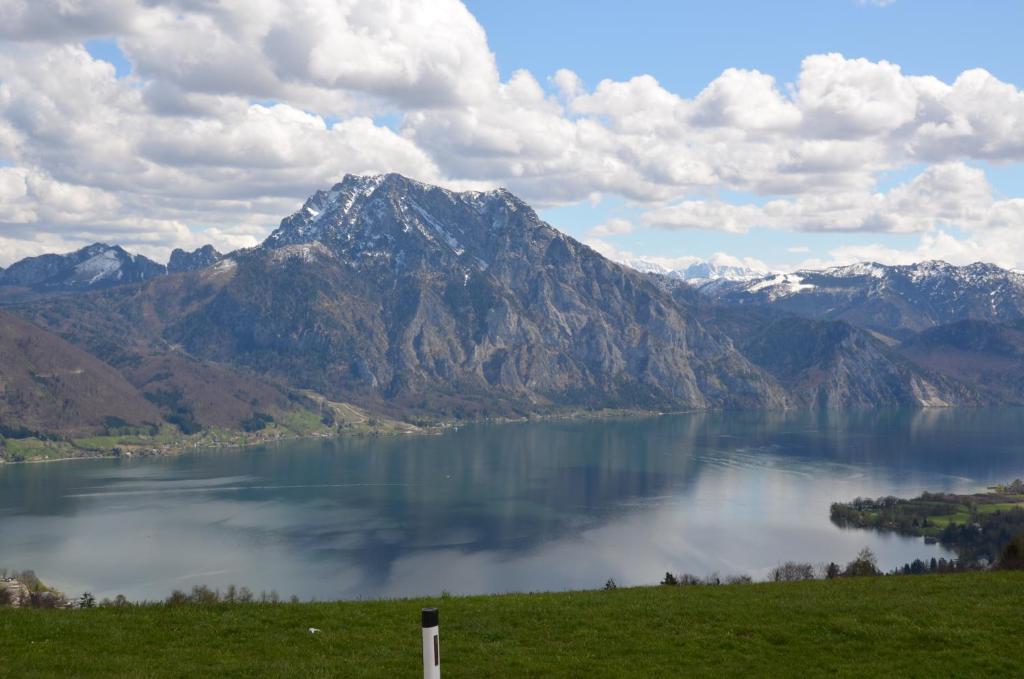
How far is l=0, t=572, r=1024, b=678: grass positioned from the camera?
73.8ft

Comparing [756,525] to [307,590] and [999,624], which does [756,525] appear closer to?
[307,590]

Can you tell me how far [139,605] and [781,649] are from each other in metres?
19.9

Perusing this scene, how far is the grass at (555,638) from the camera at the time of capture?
22500 mm

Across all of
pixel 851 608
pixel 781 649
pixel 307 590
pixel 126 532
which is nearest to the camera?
pixel 781 649

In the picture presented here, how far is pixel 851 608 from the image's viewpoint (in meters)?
28.4

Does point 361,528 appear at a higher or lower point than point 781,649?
lower

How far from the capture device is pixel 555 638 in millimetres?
25531

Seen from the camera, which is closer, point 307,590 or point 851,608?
point 851,608

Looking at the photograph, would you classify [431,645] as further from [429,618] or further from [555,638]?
[555,638]

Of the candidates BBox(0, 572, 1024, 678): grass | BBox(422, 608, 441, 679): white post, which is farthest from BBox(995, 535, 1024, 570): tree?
BBox(422, 608, 441, 679): white post

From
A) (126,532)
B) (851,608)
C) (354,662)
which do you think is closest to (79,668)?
(354,662)

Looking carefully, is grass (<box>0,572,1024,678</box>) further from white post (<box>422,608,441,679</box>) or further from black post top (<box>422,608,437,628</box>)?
black post top (<box>422,608,437,628</box>)

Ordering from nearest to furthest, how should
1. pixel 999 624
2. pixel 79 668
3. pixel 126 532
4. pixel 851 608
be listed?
pixel 79 668, pixel 999 624, pixel 851 608, pixel 126 532

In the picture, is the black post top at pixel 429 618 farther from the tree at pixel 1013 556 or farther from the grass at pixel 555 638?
the tree at pixel 1013 556
